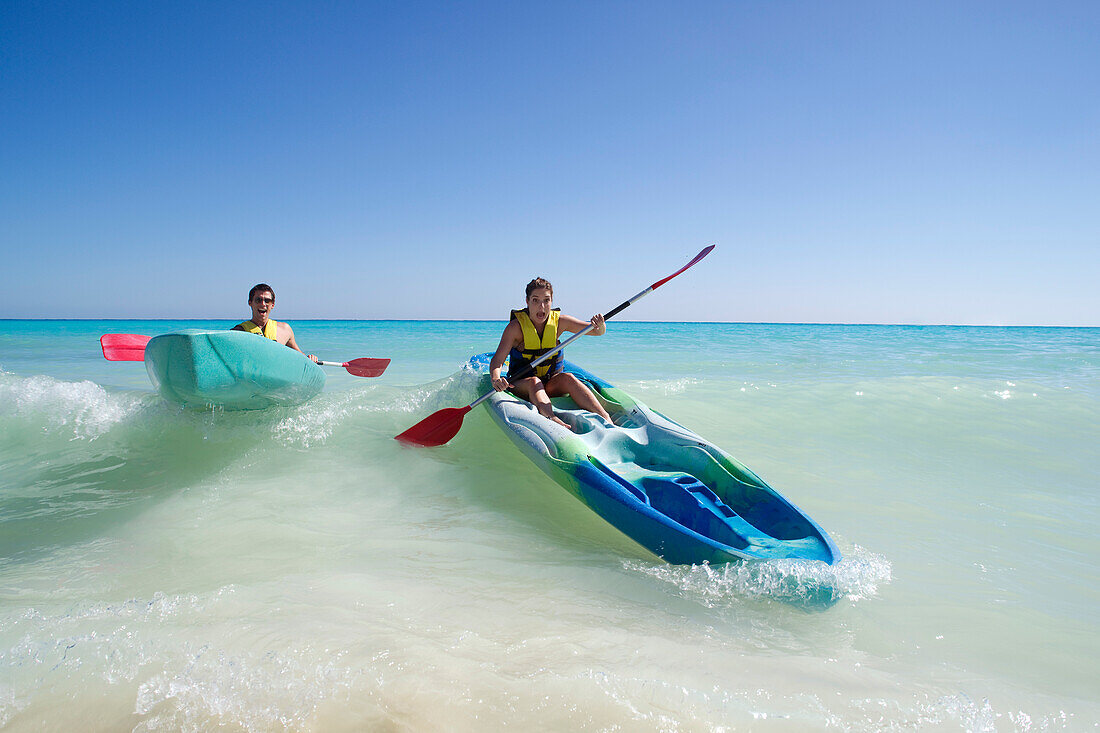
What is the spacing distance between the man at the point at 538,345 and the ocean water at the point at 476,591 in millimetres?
496

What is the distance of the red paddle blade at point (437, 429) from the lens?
4.36 meters

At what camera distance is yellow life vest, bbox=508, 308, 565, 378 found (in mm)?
4441

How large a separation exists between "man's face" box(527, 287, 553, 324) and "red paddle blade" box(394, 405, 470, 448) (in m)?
0.85

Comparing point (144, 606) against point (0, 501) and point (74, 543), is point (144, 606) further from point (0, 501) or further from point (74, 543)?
point (0, 501)

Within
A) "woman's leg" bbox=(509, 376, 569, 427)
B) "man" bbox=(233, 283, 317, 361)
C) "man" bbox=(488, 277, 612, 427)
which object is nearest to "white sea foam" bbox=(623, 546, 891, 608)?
"woman's leg" bbox=(509, 376, 569, 427)

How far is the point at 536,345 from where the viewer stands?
4.46m

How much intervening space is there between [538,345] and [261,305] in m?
2.39

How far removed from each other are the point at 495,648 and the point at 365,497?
1884 mm

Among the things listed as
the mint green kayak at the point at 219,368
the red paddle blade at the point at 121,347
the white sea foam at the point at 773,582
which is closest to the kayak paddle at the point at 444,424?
the mint green kayak at the point at 219,368

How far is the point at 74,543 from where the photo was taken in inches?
110

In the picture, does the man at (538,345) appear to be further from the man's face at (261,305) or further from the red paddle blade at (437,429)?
the man's face at (261,305)

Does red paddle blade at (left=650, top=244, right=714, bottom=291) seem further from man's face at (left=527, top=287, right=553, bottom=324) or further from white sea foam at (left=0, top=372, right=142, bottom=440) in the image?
white sea foam at (left=0, top=372, right=142, bottom=440)

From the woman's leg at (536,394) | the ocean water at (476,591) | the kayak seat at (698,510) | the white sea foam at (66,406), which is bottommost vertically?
the ocean water at (476,591)

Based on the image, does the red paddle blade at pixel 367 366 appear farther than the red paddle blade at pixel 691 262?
Yes
